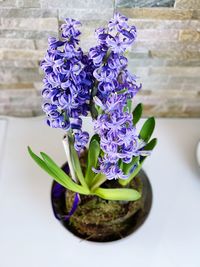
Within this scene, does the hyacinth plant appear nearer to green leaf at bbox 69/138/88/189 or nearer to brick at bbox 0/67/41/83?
green leaf at bbox 69/138/88/189

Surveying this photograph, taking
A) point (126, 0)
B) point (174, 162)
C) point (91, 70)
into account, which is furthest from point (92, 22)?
point (174, 162)

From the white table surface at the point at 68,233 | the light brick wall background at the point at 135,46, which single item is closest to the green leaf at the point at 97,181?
the white table surface at the point at 68,233

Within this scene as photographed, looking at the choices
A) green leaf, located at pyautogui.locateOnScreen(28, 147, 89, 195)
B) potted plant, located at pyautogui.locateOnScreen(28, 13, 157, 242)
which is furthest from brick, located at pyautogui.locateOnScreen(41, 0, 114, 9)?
green leaf, located at pyautogui.locateOnScreen(28, 147, 89, 195)

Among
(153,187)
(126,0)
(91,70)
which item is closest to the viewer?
(91,70)

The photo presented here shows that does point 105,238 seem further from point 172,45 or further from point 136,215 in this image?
point 172,45

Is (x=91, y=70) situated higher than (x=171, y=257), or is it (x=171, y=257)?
(x=91, y=70)

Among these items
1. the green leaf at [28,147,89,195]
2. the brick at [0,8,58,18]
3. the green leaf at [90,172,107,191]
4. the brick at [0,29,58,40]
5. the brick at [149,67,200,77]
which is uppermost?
the brick at [0,8,58,18]

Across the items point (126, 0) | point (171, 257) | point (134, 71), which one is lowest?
point (171, 257)

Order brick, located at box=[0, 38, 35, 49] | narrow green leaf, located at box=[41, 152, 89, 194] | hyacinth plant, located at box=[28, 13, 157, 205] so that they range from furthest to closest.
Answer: brick, located at box=[0, 38, 35, 49], narrow green leaf, located at box=[41, 152, 89, 194], hyacinth plant, located at box=[28, 13, 157, 205]
